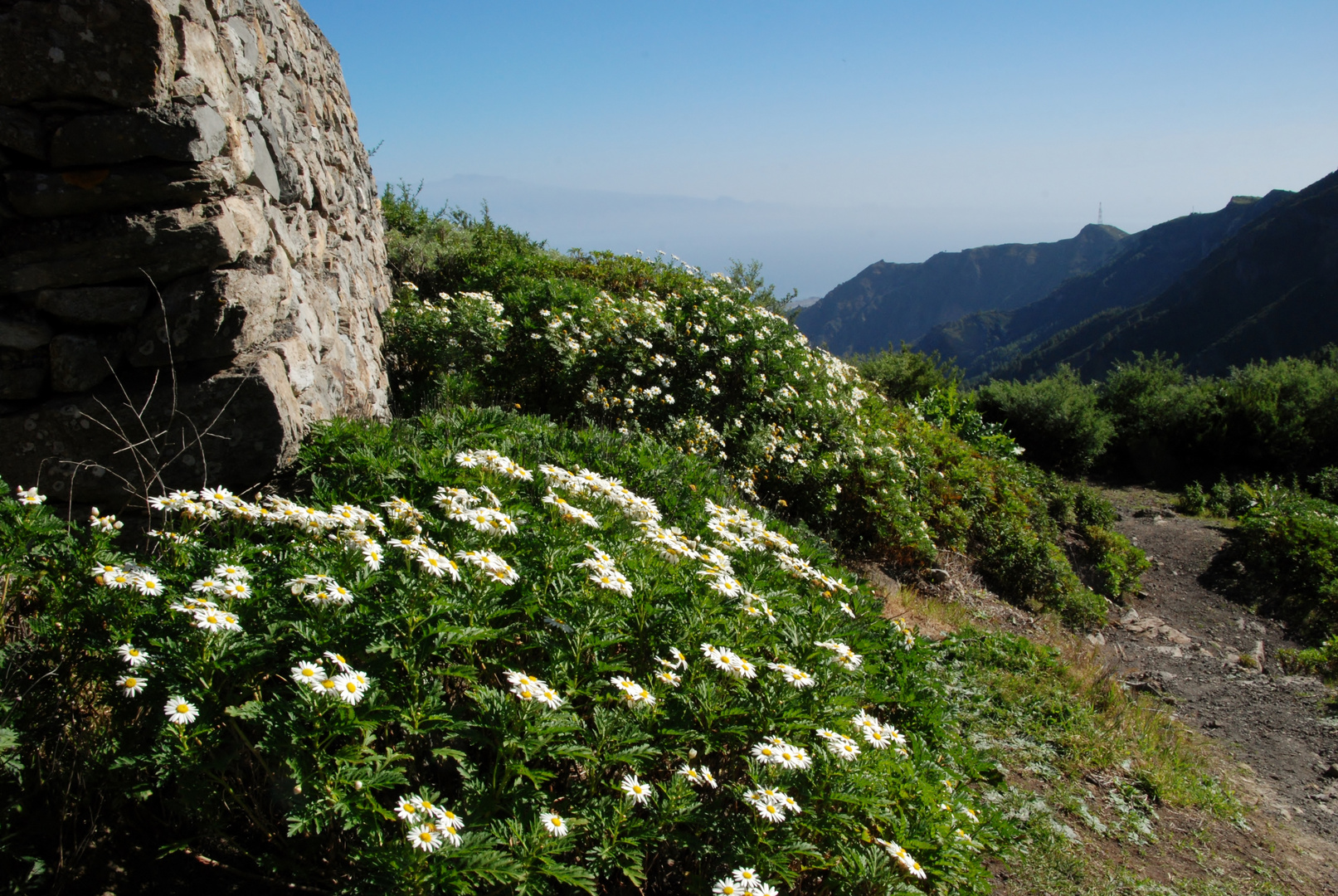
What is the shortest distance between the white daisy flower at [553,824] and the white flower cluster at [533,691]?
0.84 ft

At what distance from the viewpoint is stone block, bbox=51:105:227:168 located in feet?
10.8

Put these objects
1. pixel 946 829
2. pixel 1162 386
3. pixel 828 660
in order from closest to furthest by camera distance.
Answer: pixel 946 829 < pixel 828 660 < pixel 1162 386

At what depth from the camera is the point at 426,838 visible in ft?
5.25

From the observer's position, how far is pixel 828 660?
2674 mm

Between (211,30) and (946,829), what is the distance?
489 centimetres

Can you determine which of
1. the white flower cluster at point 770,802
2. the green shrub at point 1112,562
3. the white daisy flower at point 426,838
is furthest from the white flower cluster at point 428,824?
the green shrub at point 1112,562

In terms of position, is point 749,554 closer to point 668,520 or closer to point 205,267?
point 668,520

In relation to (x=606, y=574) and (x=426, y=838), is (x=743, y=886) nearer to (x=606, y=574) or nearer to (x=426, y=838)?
(x=426, y=838)

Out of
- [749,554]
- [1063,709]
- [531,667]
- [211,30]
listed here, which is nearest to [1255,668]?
[1063,709]

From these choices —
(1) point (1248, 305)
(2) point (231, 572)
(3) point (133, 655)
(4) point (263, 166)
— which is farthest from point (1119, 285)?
(3) point (133, 655)

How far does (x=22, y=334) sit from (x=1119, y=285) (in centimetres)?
14348

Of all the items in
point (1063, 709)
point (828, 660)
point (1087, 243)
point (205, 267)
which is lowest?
point (1063, 709)

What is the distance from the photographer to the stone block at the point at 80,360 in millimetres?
3412

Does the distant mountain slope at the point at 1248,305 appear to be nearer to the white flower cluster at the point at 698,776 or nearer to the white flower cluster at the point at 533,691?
the white flower cluster at the point at 698,776
